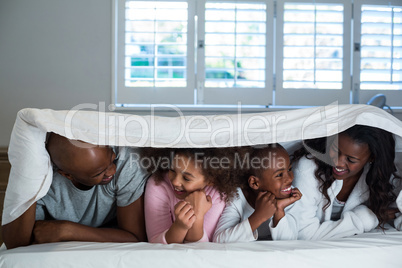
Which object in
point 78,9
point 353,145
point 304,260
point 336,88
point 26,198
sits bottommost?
point 304,260

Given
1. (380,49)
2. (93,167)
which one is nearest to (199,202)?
(93,167)

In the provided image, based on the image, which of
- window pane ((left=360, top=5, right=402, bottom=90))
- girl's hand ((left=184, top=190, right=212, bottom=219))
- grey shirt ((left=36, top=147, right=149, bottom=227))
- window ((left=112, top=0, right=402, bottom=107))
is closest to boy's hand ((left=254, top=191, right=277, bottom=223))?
girl's hand ((left=184, top=190, right=212, bottom=219))

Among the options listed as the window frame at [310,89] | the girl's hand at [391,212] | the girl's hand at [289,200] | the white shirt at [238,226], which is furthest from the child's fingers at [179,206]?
the window frame at [310,89]

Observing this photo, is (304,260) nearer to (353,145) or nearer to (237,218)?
(237,218)

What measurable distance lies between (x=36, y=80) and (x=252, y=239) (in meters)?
1.82

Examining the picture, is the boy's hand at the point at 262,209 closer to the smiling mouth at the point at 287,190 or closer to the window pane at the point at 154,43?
the smiling mouth at the point at 287,190

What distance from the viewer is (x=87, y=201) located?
1.04 meters

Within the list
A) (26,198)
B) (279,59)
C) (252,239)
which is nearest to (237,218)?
(252,239)

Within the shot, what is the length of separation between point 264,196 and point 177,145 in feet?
0.89

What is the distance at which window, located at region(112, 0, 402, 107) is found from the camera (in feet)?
7.66

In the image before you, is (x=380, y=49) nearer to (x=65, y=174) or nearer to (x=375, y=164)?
(x=375, y=164)

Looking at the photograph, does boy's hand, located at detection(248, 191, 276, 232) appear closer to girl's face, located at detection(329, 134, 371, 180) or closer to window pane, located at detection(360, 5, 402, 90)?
girl's face, located at detection(329, 134, 371, 180)

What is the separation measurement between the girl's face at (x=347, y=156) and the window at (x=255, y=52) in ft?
4.43

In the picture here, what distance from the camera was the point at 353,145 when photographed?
1.02m
